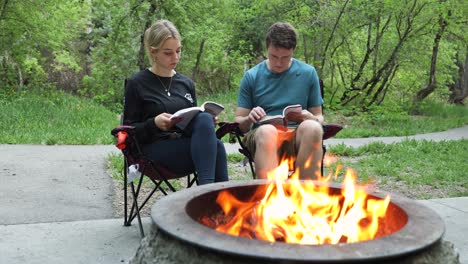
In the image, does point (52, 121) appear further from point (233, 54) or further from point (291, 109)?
point (233, 54)

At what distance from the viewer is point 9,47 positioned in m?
10.3

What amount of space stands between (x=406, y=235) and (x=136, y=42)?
11330 millimetres

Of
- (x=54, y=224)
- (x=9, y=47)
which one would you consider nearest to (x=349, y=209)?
(x=54, y=224)

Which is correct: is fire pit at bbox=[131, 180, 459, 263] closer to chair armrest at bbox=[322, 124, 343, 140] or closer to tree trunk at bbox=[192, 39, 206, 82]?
chair armrest at bbox=[322, 124, 343, 140]

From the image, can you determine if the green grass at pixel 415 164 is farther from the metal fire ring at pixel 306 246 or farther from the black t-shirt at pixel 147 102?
the metal fire ring at pixel 306 246

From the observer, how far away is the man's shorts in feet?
10.3

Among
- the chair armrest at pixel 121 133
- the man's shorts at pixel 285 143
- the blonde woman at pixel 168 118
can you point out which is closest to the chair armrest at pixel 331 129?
the man's shorts at pixel 285 143

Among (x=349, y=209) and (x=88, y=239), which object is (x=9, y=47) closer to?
(x=88, y=239)

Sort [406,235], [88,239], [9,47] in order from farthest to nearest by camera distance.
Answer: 1. [9,47]
2. [88,239]
3. [406,235]

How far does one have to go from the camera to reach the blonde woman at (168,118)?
2.87 m

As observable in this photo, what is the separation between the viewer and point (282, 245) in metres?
1.44

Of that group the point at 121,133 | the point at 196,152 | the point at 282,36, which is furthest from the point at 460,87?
the point at 121,133

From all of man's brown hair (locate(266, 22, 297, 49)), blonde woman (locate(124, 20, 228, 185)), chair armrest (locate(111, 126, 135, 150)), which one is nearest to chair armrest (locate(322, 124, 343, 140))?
man's brown hair (locate(266, 22, 297, 49))

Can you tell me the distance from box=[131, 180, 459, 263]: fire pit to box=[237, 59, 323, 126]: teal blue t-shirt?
150 cm
